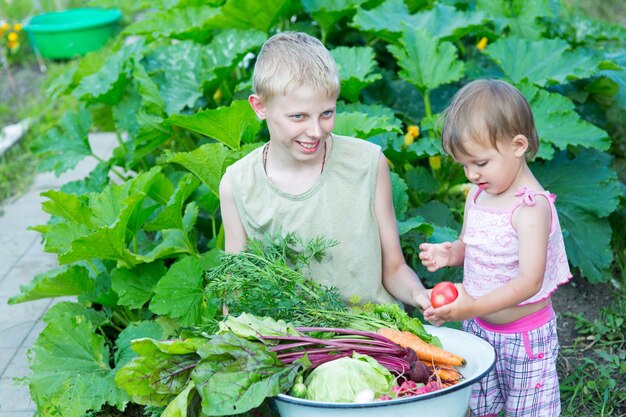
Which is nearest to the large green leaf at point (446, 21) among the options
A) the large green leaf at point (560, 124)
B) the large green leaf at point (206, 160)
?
the large green leaf at point (560, 124)

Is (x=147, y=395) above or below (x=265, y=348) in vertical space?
below

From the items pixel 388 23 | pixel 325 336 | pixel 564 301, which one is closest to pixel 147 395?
pixel 325 336

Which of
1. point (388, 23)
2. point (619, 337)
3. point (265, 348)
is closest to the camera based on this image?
point (265, 348)

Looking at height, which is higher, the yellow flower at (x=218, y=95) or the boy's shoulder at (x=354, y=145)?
the boy's shoulder at (x=354, y=145)

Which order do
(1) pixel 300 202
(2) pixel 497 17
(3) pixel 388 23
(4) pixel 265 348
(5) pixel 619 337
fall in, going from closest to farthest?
(4) pixel 265 348 → (1) pixel 300 202 → (5) pixel 619 337 → (3) pixel 388 23 → (2) pixel 497 17

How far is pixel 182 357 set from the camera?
100 inches

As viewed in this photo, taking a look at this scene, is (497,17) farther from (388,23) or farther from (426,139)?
(426,139)

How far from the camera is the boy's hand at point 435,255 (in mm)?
2789

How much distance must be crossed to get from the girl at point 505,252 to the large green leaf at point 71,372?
142cm

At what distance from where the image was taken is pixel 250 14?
15.6 feet

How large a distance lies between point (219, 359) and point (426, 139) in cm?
197

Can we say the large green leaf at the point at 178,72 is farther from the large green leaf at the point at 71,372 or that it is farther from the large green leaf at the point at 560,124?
the large green leaf at the point at 560,124

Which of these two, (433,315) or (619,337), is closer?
(433,315)

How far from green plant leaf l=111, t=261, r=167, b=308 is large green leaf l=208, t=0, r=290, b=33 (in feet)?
5.32
